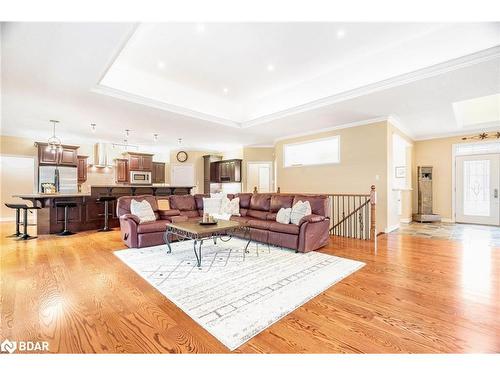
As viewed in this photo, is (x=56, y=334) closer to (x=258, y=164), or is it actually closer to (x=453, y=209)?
(x=258, y=164)

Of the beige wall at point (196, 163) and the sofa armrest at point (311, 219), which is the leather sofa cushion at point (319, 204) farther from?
the beige wall at point (196, 163)

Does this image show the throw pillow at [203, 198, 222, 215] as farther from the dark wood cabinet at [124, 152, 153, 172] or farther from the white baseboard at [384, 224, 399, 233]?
the dark wood cabinet at [124, 152, 153, 172]

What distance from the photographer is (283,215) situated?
4414 millimetres

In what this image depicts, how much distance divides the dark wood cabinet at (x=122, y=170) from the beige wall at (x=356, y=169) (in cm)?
645

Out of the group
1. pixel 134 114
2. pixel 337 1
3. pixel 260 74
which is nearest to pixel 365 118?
pixel 260 74

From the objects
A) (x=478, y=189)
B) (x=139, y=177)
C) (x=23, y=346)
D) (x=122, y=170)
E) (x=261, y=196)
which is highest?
(x=122, y=170)

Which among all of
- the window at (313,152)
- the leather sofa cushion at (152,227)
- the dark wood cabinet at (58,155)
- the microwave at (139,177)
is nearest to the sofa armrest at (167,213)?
the leather sofa cushion at (152,227)

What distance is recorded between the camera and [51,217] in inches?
220

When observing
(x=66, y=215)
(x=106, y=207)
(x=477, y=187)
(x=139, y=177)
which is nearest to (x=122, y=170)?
(x=139, y=177)

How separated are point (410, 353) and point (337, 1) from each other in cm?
256

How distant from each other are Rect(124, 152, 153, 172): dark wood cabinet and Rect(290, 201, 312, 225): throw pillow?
7.02 metres

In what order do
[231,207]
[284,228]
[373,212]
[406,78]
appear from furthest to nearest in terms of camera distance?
[231,207]
[373,212]
[284,228]
[406,78]

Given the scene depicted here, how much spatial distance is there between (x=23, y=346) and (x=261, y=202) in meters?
4.06

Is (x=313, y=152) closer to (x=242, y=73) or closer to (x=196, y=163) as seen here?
(x=242, y=73)
